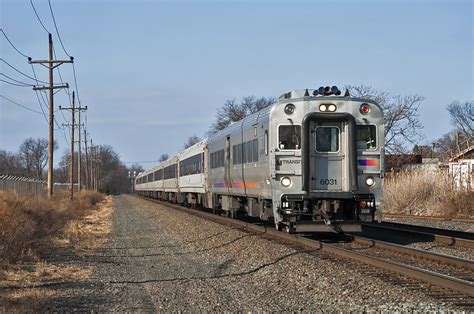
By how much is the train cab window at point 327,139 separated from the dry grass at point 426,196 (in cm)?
1342

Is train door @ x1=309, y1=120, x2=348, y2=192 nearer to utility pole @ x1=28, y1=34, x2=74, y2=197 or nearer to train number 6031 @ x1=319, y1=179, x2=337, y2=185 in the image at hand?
train number 6031 @ x1=319, y1=179, x2=337, y2=185

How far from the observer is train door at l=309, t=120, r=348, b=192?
1312 cm

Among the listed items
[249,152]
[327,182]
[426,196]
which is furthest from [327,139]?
[426,196]

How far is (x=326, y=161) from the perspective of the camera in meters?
13.2

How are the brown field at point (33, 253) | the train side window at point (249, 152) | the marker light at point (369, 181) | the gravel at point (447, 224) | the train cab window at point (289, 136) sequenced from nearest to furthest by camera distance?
the brown field at point (33, 253), the marker light at point (369, 181), the train cab window at point (289, 136), the train side window at point (249, 152), the gravel at point (447, 224)

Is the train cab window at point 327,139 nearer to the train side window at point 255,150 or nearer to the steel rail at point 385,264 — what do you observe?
the steel rail at point 385,264

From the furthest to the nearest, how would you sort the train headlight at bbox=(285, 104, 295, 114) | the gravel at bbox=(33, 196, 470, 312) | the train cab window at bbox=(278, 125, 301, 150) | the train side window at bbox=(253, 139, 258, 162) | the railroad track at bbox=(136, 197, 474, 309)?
1. the train side window at bbox=(253, 139, 258, 162)
2. the train headlight at bbox=(285, 104, 295, 114)
3. the train cab window at bbox=(278, 125, 301, 150)
4. the railroad track at bbox=(136, 197, 474, 309)
5. the gravel at bbox=(33, 196, 470, 312)

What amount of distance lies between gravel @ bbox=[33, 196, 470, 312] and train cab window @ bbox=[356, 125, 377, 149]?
9.25 feet

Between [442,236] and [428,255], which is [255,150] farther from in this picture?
[428,255]

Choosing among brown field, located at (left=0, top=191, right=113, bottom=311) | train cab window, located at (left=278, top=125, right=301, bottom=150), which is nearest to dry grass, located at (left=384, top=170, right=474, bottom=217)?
train cab window, located at (left=278, top=125, right=301, bottom=150)

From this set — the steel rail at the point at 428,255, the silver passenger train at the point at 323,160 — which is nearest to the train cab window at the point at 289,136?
the silver passenger train at the point at 323,160

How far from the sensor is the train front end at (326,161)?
510 inches

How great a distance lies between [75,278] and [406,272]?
5.42 meters

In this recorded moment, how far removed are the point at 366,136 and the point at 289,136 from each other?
1768 millimetres
